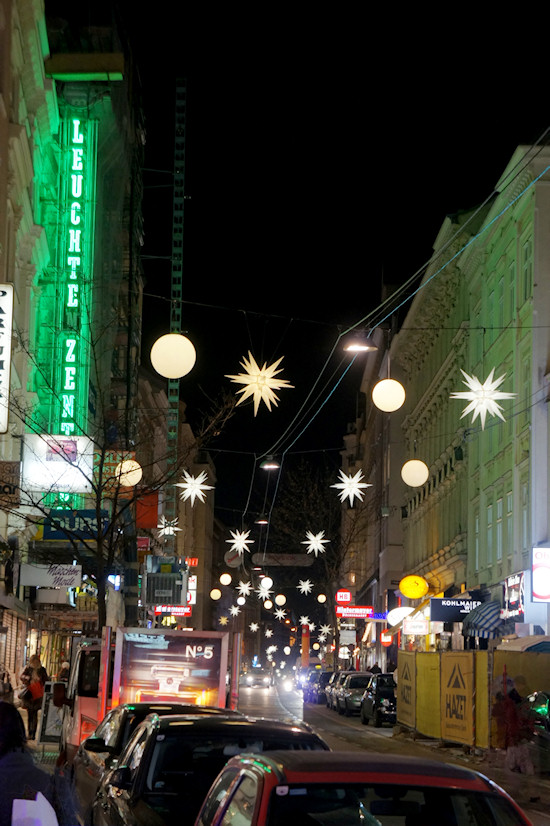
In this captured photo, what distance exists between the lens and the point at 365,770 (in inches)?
216

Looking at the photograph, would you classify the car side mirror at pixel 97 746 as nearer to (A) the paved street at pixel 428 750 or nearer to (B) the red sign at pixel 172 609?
(A) the paved street at pixel 428 750

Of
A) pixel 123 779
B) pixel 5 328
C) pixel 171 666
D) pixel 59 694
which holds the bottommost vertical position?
pixel 123 779

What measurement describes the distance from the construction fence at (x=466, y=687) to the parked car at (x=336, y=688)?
1755cm

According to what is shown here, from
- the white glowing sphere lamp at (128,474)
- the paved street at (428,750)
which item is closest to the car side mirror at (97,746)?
A: the paved street at (428,750)

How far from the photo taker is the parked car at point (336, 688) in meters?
49.7

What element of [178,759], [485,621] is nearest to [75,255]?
[485,621]

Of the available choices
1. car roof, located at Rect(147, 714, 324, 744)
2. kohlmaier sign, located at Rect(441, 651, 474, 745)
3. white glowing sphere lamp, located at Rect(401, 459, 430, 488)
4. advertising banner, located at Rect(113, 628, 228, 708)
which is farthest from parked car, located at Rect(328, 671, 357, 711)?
car roof, located at Rect(147, 714, 324, 744)

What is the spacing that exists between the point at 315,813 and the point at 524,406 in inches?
1245

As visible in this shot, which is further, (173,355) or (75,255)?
(75,255)

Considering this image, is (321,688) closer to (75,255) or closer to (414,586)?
(414,586)

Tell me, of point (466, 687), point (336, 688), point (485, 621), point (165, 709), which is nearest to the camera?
point (165, 709)

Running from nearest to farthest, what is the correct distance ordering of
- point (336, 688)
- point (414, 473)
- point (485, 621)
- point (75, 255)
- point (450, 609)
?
point (414, 473) → point (485, 621) → point (75, 255) → point (450, 609) → point (336, 688)

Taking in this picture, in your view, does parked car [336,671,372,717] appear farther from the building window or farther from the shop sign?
the building window

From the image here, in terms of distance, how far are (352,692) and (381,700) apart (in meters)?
7.04
